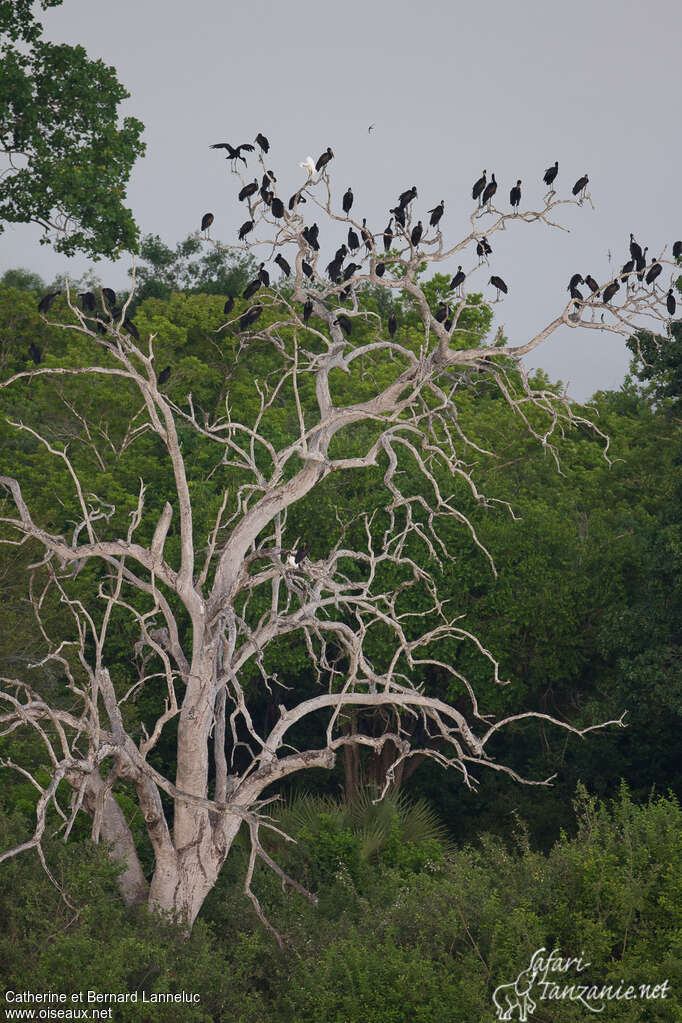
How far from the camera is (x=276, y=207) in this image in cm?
1017

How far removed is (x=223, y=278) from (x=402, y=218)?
3219cm

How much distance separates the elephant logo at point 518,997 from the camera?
337 inches

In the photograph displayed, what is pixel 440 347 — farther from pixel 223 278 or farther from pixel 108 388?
pixel 223 278

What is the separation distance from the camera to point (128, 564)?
2306cm

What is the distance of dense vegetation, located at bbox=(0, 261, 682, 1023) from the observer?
9234mm

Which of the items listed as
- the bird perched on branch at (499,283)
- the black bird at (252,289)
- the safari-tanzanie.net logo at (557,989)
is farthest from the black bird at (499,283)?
the safari-tanzanie.net logo at (557,989)

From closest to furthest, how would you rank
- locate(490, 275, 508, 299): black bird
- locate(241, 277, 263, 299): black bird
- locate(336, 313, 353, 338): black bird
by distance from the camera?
locate(241, 277, 263, 299): black bird → locate(336, 313, 353, 338): black bird → locate(490, 275, 508, 299): black bird

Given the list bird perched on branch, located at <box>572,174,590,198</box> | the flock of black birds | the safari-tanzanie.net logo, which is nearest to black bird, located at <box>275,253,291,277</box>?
the flock of black birds

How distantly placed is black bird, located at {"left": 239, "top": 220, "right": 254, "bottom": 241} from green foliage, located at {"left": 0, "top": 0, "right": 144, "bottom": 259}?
4246mm

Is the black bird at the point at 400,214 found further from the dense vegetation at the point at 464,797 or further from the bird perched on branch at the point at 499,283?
the dense vegetation at the point at 464,797

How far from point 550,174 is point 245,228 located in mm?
2955

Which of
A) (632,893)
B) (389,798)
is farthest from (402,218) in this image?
(389,798)

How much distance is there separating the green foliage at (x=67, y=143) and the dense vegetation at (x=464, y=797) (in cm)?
481

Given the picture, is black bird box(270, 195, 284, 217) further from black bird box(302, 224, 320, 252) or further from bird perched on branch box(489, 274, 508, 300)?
bird perched on branch box(489, 274, 508, 300)
